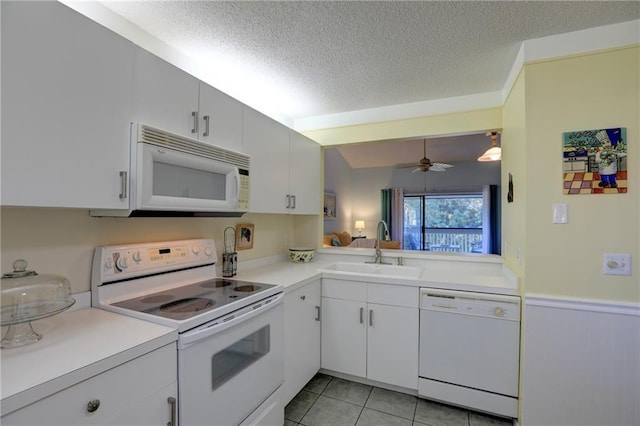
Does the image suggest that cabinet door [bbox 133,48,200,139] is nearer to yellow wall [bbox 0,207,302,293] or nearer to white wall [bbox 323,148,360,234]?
yellow wall [bbox 0,207,302,293]

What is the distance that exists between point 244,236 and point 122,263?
1032mm

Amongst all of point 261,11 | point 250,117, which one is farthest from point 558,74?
point 250,117

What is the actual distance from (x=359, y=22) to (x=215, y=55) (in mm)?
→ 945

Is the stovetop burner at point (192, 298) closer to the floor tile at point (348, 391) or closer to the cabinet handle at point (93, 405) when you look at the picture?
the cabinet handle at point (93, 405)

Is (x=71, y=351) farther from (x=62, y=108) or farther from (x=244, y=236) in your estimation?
(x=244, y=236)

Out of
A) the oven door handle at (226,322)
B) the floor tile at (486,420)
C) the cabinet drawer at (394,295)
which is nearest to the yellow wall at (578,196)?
the cabinet drawer at (394,295)

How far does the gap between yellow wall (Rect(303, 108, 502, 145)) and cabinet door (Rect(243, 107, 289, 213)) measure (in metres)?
0.66

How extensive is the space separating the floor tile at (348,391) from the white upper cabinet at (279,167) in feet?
4.66

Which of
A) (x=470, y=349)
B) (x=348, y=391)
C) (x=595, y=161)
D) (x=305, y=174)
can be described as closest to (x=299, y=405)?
(x=348, y=391)

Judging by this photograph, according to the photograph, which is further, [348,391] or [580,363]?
[348,391]

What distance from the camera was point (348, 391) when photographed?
2.25 metres

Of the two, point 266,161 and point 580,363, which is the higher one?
point 266,161

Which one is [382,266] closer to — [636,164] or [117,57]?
[636,164]

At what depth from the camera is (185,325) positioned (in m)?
1.21
